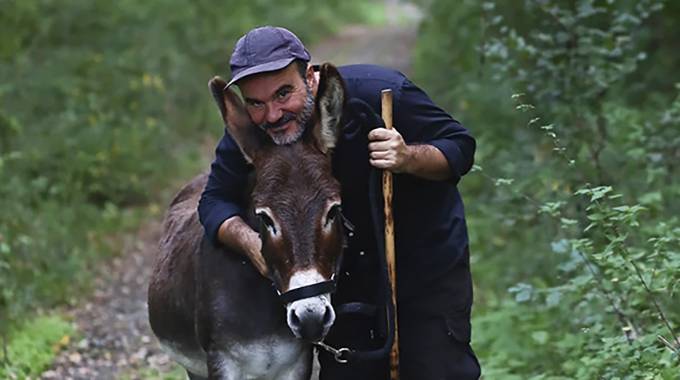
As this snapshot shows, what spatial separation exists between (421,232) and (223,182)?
809 millimetres

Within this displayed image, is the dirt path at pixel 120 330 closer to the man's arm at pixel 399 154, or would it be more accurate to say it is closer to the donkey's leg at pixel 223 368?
the donkey's leg at pixel 223 368

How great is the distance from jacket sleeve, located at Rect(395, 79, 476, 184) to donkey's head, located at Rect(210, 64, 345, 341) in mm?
368

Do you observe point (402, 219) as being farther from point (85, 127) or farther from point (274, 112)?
point (85, 127)

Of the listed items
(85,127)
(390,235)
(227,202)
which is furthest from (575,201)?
(85,127)

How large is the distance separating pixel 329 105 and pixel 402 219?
2.33ft

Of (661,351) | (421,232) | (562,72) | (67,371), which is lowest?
(67,371)

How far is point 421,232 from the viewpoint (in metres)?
4.64

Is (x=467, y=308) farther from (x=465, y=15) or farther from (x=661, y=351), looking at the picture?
(x=465, y=15)

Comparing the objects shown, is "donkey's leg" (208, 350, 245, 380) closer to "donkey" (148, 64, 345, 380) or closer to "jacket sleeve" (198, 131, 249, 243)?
"donkey" (148, 64, 345, 380)

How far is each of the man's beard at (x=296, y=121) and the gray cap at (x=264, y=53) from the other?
6.9 inches

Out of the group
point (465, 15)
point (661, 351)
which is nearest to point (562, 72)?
point (661, 351)

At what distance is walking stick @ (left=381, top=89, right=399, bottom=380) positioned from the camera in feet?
14.0

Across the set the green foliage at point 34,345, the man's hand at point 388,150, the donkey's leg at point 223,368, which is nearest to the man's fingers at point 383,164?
the man's hand at point 388,150

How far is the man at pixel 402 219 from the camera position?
436 centimetres
